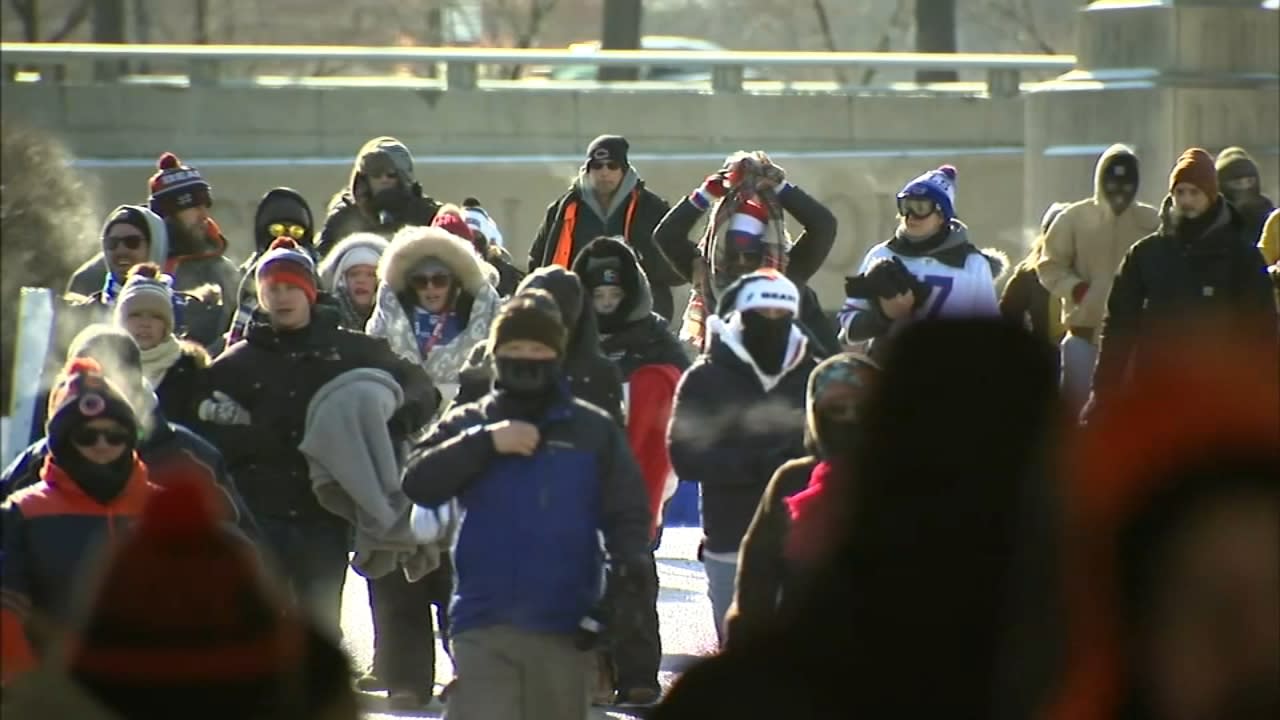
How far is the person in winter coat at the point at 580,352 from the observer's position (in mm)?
9750

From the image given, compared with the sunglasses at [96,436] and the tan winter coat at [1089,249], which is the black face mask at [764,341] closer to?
the sunglasses at [96,436]

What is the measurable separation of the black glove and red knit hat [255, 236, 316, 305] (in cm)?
196

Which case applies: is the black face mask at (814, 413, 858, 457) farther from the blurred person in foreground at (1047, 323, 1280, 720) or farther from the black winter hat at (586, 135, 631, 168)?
the black winter hat at (586, 135, 631, 168)

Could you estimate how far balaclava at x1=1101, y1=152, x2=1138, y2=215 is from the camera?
1405 centimetres

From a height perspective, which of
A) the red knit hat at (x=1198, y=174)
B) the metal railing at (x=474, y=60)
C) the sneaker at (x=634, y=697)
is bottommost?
the sneaker at (x=634, y=697)

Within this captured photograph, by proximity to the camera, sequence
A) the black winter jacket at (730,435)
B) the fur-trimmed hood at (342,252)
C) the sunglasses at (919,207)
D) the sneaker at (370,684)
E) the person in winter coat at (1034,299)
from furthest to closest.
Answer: the person in winter coat at (1034,299), the fur-trimmed hood at (342,252), the sunglasses at (919,207), the sneaker at (370,684), the black winter jacket at (730,435)

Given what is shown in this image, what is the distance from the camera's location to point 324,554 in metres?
10.2

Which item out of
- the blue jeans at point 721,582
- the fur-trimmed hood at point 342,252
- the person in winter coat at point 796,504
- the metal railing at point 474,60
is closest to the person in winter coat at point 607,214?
the fur-trimmed hood at point 342,252

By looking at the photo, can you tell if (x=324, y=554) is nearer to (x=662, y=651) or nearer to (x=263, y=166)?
(x=662, y=651)

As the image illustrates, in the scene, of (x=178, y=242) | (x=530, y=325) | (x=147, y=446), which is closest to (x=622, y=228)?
(x=178, y=242)

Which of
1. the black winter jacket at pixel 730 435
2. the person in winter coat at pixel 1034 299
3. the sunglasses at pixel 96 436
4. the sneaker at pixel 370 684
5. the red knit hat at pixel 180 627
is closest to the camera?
the red knit hat at pixel 180 627

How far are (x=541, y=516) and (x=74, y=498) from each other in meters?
1.19

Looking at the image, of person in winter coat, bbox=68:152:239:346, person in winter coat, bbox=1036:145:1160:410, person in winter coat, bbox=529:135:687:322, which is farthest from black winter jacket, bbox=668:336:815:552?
person in winter coat, bbox=529:135:687:322

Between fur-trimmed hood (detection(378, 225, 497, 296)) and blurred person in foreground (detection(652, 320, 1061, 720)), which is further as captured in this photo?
fur-trimmed hood (detection(378, 225, 497, 296))
